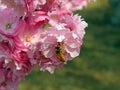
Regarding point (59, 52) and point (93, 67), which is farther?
point (93, 67)

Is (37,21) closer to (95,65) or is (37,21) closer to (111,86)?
(111,86)

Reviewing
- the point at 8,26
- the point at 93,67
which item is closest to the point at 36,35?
the point at 8,26

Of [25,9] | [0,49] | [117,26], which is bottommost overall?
[117,26]

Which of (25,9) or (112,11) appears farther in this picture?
(112,11)

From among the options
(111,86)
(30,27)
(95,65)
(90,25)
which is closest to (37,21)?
(30,27)

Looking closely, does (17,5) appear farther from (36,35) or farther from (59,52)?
(59,52)

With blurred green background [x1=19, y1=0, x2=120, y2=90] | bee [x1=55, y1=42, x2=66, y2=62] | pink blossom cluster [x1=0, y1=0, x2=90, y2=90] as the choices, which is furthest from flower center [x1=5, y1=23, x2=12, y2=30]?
blurred green background [x1=19, y1=0, x2=120, y2=90]
